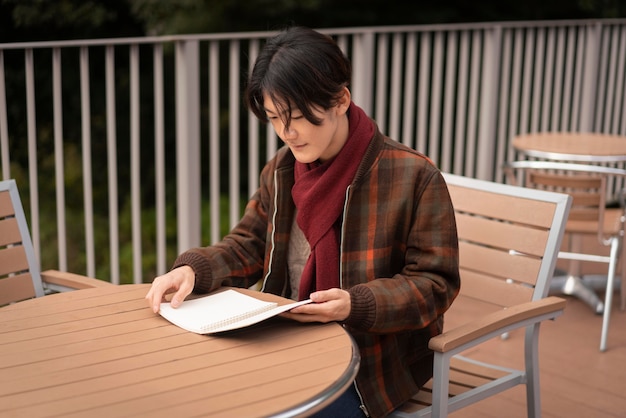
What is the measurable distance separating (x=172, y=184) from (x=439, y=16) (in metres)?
3.27

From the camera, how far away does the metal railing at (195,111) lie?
3523 millimetres

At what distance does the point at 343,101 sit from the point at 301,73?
15 centimetres

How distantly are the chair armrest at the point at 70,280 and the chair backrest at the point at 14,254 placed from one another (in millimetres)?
30

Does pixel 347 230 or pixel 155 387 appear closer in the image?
pixel 155 387

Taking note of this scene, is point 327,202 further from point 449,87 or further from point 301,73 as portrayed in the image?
point 449,87

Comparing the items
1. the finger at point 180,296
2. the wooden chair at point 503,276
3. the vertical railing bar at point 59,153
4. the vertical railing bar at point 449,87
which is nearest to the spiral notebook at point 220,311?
the finger at point 180,296

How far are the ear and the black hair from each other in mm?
14

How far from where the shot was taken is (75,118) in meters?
7.82

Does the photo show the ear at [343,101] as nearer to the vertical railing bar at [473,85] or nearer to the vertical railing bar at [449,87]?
the vertical railing bar at [449,87]

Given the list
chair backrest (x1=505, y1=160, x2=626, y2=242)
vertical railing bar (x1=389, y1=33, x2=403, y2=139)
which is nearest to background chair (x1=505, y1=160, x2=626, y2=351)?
chair backrest (x1=505, y1=160, x2=626, y2=242)

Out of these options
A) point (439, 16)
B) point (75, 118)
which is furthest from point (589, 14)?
point (75, 118)

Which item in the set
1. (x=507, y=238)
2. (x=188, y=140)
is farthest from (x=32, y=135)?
(x=507, y=238)

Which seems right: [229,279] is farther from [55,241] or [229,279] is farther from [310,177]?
[55,241]

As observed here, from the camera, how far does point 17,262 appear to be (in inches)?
93.2
